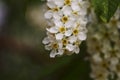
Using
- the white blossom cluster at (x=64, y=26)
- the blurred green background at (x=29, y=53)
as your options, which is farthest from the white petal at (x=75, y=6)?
the blurred green background at (x=29, y=53)

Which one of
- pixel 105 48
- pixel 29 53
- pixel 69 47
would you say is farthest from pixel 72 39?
pixel 29 53

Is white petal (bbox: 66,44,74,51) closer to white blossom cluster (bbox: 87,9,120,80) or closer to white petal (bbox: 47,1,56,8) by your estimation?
white petal (bbox: 47,1,56,8)

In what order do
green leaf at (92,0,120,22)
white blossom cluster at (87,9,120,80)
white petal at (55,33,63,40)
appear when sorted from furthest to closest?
white blossom cluster at (87,9,120,80)
white petal at (55,33,63,40)
green leaf at (92,0,120,22)

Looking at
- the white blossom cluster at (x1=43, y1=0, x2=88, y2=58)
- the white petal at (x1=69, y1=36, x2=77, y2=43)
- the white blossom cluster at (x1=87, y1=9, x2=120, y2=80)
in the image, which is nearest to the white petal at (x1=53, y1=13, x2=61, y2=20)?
the white blossom cluster at (x1=43, y1=0, x2=88, y2=58)

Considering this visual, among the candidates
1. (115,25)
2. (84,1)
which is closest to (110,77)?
(115,25)

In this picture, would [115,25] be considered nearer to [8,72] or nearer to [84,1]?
[84,1]

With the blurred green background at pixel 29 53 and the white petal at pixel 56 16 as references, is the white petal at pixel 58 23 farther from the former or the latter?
the blurred green background at pixel 29 53
